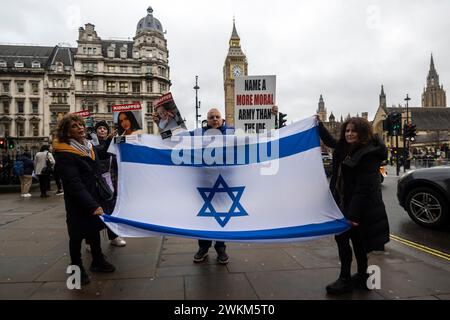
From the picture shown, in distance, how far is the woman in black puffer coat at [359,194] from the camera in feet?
11.0

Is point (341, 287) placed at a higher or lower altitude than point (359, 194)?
lower

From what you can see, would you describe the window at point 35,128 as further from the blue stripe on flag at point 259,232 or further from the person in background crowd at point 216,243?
the blue stripe on flag at point 259,232

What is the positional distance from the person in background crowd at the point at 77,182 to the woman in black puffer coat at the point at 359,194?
2550 mm

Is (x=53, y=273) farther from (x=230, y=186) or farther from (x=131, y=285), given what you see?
(x=230, y=186)

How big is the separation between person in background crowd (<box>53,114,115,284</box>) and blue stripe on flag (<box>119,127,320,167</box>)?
467mm

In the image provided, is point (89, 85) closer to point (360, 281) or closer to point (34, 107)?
point (34, 107)

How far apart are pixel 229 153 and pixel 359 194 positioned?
5.05 ft

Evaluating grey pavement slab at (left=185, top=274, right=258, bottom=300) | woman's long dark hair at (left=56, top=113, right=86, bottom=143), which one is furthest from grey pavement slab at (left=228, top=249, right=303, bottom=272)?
woman's long dark hair at (left=56, top=113, right=86, bottom=143)

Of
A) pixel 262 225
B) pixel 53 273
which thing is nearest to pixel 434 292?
pixel 262 225

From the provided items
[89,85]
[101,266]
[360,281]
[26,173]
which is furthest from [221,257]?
[89,85]

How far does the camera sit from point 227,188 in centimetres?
395

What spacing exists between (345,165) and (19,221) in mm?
7443

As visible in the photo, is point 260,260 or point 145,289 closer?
point 145,289

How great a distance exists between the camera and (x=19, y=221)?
7.81 metres
